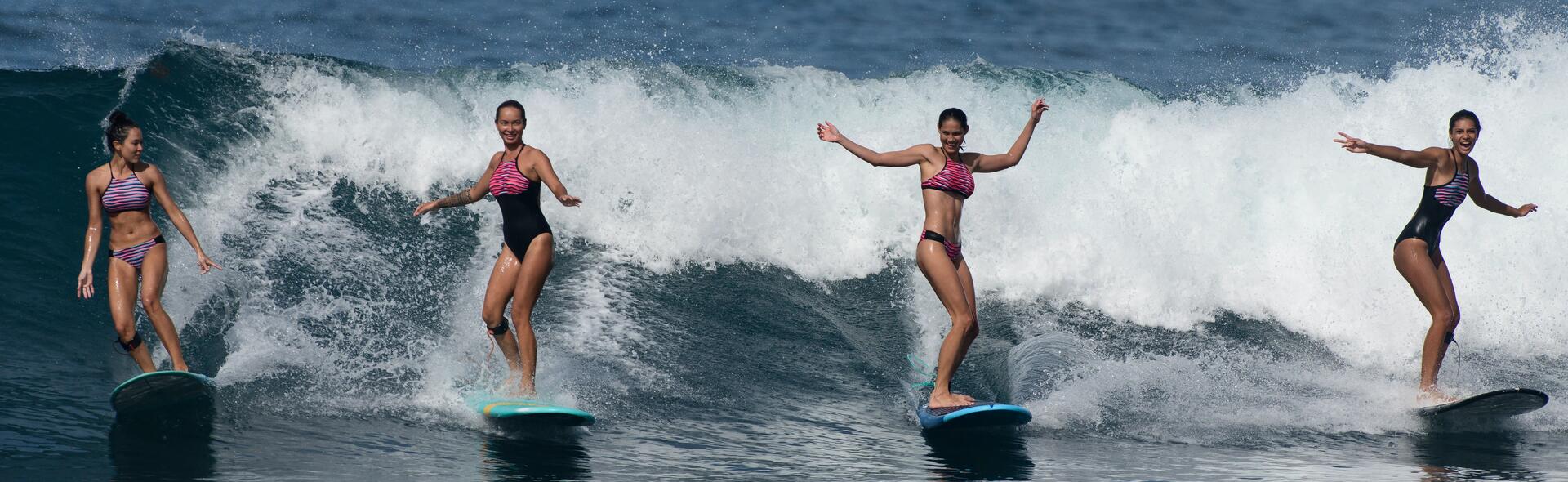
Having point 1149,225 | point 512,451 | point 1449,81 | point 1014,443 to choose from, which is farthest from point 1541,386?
point 512,451

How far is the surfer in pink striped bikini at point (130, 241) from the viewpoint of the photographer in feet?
21.2

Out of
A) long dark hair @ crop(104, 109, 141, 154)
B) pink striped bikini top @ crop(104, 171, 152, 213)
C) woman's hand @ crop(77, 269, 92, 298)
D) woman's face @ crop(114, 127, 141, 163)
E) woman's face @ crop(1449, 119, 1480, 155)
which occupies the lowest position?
woman's hand @ crop(77, 269, 92, 298)

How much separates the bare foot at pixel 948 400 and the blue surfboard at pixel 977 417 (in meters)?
0.03

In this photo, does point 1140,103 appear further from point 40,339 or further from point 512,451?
point 40,339

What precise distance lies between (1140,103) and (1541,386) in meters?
5.12

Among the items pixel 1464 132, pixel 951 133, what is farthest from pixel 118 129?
pixel 1464 132

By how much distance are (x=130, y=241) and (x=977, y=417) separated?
14.1ft

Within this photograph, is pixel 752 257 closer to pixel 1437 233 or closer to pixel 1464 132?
pixel 1437 233

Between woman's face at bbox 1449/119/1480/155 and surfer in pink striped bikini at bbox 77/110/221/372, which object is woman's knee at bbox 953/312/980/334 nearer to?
woman's face at bbox 1449/119/1480/155

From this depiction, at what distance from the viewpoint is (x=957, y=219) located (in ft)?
23.0

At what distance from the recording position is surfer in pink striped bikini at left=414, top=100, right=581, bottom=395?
671 cm

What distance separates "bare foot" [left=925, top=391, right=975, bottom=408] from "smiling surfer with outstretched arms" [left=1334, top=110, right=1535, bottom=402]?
2.85m

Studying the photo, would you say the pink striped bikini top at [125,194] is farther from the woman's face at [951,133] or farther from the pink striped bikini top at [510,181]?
the woman's face at [951,133]

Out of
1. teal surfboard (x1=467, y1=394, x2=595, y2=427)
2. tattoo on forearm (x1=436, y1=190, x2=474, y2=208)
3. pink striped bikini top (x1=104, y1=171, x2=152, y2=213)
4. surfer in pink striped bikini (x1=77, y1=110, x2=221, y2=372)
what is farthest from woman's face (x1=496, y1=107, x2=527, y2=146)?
pink striped bikini top (x1=104, y1=171, x2=152, y2=213)
